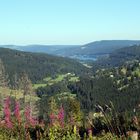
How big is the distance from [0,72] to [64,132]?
122868mm

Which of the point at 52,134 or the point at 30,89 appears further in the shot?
the point at 30,89

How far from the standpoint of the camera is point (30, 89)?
14688 cm

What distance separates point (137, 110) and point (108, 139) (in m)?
2.93

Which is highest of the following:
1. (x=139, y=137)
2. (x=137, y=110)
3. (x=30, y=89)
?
(x=137, y=110)

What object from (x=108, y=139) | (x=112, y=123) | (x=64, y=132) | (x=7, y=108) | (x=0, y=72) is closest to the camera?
(x=112, y=123)

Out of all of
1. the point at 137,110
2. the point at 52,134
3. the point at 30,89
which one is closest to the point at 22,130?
the point at 52,134

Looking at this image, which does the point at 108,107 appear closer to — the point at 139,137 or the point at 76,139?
the point at 139,137

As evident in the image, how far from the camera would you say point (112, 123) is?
762cm

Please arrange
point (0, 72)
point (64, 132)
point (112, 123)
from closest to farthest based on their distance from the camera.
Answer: point (112, 123) → point (64, 132) → point (0, 72)

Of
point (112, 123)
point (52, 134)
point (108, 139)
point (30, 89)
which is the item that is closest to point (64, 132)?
point (52, 134)

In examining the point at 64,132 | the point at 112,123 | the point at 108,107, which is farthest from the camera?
the point at 64,132

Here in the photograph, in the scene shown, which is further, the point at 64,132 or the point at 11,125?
the point at 11,125

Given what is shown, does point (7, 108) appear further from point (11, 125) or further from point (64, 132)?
point (64, 132)

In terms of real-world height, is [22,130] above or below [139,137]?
below
